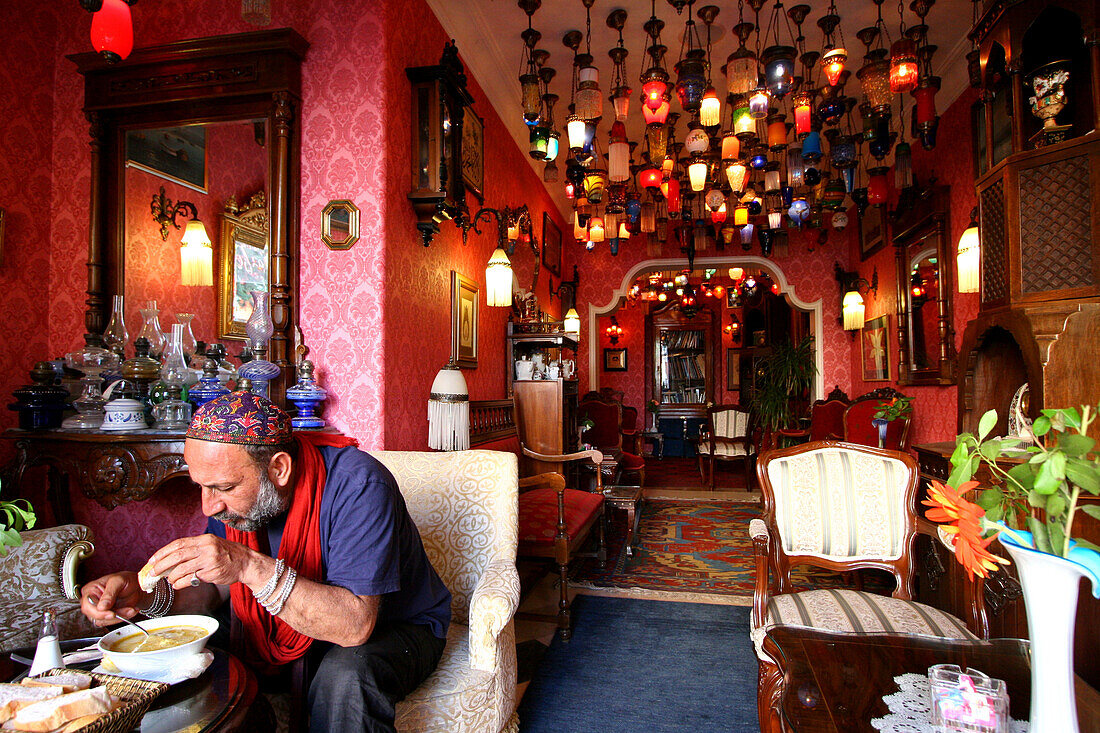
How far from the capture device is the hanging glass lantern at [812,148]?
361 centimetres

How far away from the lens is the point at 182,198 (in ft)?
9.89

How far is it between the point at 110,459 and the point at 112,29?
161 centimetres

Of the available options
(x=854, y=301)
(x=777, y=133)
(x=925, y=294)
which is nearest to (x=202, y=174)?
(x=777, y=133)

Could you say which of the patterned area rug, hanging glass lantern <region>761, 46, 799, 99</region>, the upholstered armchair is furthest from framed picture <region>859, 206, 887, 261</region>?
the upholstered armchair

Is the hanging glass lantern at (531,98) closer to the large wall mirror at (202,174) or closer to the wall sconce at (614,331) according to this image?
the large wall mirror at (202,174)

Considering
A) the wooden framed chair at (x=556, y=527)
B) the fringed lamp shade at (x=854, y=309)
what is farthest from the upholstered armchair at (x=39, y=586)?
the fringed lamp shade at (x=854, y=309)

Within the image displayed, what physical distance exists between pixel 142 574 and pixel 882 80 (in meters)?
3.74

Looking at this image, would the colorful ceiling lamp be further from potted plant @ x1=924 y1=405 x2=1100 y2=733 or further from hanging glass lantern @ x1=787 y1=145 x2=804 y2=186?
hanging glass lantern @ x1=787 y1=145 x2=804 y2=186

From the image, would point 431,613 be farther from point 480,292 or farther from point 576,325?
point 576,325

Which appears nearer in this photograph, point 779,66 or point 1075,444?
point 1075,444

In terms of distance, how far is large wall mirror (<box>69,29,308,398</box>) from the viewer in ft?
9.43

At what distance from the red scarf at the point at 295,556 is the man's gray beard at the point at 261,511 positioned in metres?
0.05

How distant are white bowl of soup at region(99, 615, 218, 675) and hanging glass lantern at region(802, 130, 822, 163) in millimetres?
3975

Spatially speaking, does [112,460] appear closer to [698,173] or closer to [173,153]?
[173,153]
